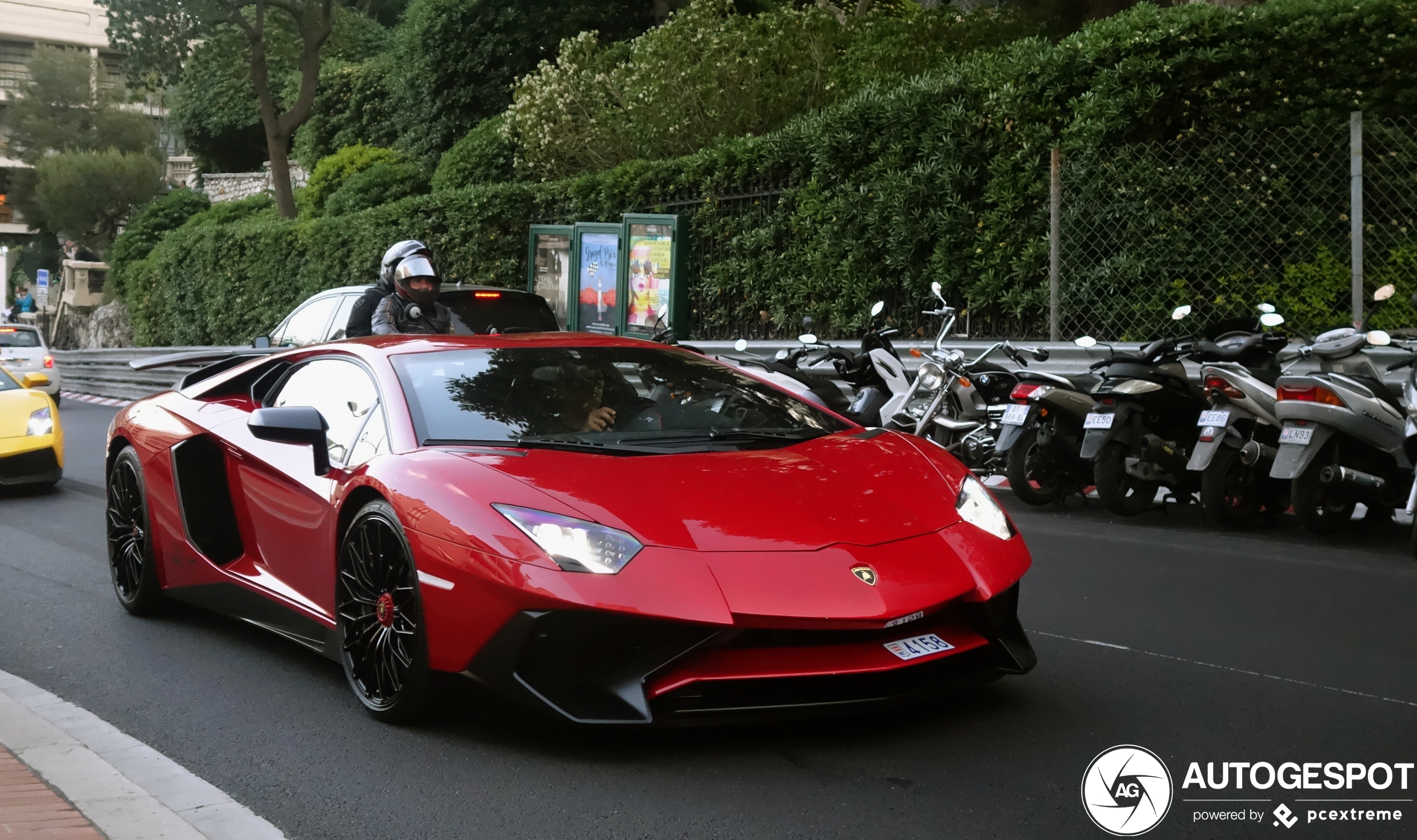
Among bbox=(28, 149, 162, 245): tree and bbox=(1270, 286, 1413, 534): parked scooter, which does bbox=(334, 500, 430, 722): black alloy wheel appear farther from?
bbox=(28, 149, 162, 245): tree

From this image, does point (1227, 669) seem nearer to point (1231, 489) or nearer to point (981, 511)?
point (981, 511)

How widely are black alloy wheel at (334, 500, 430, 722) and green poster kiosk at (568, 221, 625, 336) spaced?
44.6 feet

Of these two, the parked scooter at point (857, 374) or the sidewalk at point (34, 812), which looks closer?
the sidewalk at point (34, 812)

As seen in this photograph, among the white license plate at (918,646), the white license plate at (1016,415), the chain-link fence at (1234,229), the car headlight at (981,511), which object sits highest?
the chain-link fence at (1234,229)

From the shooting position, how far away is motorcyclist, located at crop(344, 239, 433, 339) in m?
8.98

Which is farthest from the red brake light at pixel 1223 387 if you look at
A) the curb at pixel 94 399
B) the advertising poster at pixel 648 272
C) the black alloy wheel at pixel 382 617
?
the curb at pixel 94 399

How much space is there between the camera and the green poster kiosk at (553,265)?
1983cm

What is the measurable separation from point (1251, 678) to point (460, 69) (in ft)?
101

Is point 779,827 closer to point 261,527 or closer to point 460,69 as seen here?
point 261,527

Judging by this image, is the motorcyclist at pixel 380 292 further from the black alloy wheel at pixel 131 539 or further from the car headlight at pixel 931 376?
the car headlight at pixel 931 376

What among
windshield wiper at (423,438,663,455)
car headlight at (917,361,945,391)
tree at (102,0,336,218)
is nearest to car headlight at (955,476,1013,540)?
windshield wiper at (423,438,663,455)

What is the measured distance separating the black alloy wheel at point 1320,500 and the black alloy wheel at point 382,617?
546 cm

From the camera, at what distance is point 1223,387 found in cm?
871

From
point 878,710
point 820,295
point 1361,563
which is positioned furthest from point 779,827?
point 820,295
